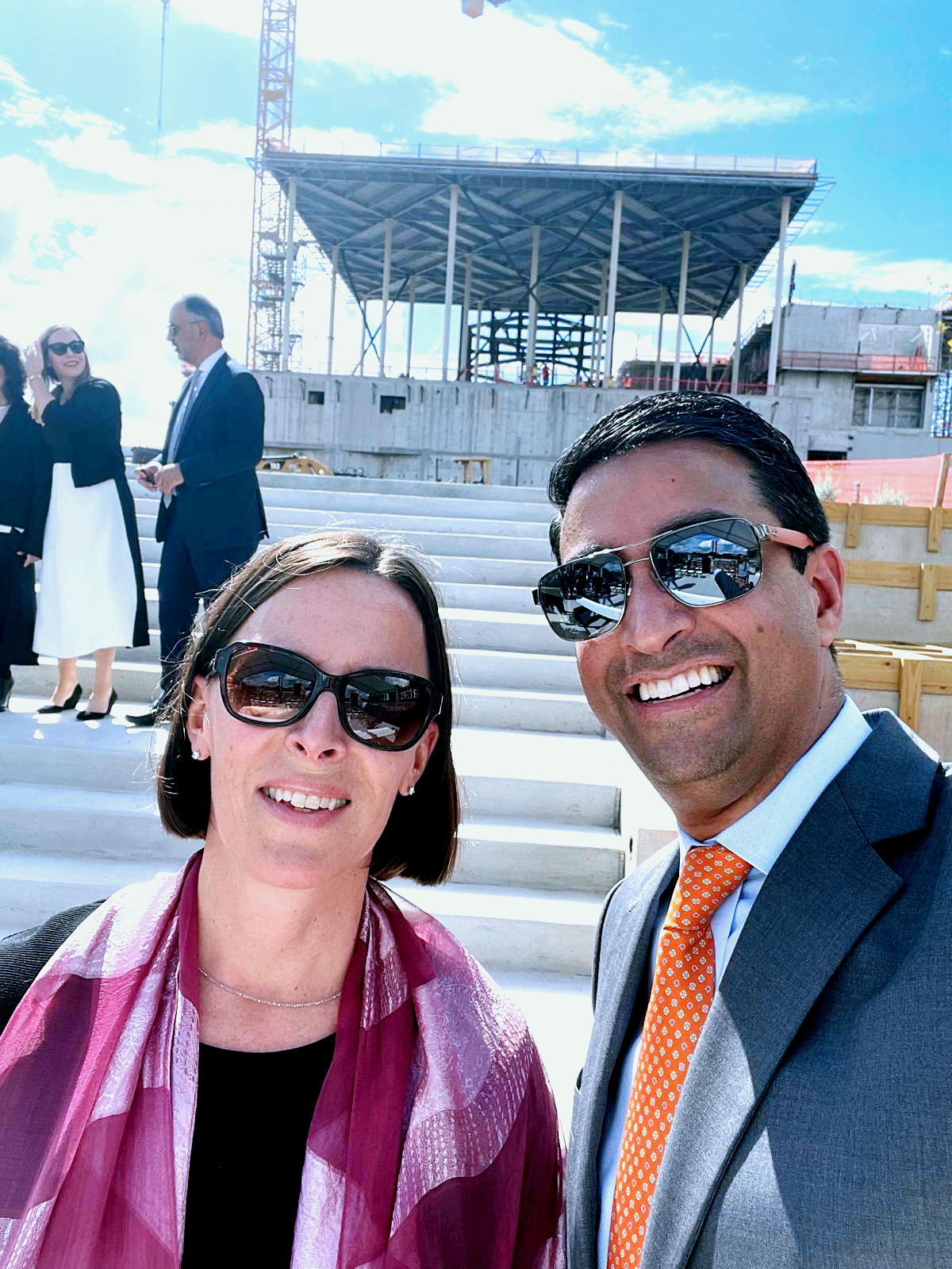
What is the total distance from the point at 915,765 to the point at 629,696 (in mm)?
449

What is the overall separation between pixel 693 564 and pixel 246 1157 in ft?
3.76

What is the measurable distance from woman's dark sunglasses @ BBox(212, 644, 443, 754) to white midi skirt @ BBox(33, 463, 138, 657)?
3.59 meters

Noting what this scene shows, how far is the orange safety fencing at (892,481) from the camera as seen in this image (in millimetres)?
12195

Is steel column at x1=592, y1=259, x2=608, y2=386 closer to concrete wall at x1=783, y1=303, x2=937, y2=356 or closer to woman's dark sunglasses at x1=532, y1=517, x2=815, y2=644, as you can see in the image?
concrete wall at x1=783, y1=303, x2=937, y2=356

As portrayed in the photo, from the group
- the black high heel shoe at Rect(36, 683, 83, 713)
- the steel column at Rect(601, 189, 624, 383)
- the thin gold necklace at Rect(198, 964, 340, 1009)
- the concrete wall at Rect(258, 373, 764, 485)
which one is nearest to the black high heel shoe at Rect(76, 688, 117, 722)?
the black high heel shoe at Rect(36, 683, 83, 713)

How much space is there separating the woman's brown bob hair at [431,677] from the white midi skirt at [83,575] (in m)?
3.21

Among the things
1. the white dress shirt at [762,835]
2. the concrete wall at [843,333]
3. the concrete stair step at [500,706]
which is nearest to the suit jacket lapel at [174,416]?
the concrete stair step at [500,706]

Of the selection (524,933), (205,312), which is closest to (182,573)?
(205,312)

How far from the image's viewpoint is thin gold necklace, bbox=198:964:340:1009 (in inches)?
60.6

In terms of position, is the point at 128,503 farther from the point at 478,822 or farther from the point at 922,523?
the point at 922,523

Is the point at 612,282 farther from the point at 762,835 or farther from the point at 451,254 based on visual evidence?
the point at 762,835

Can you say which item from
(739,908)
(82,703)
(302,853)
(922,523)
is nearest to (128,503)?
(82,703)

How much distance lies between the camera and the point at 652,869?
67.6 inches

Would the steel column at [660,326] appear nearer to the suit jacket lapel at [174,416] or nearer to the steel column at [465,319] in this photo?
the steel column at [465,319]
